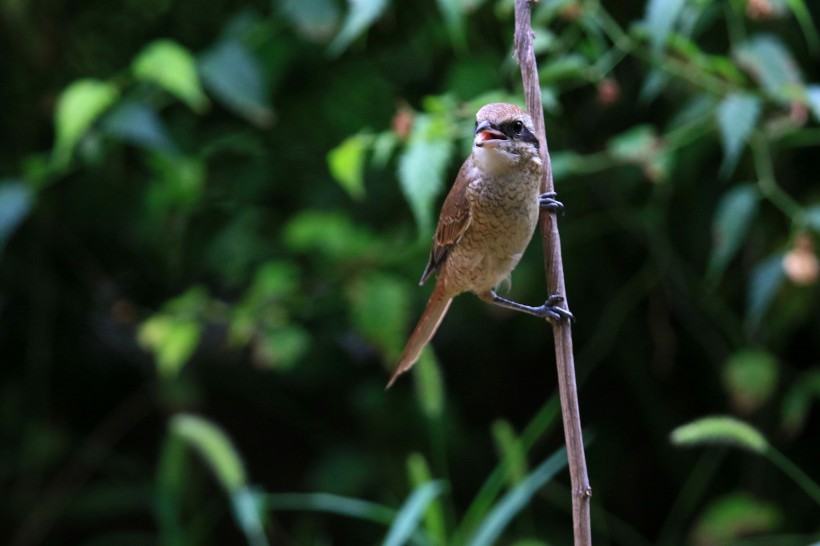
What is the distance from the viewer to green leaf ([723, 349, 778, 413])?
8.89 feet

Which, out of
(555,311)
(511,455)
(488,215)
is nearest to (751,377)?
(511,455)

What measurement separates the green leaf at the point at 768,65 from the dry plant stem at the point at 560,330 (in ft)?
3.61

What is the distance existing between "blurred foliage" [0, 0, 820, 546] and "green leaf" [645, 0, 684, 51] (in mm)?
198

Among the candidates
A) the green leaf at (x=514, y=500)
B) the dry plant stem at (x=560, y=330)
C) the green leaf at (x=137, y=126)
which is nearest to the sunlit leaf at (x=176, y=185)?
the green leaf at (x=137, y=126)

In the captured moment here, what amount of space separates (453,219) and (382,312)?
35.4 inches

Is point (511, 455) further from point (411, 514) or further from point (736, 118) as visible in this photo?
point (736, 118)

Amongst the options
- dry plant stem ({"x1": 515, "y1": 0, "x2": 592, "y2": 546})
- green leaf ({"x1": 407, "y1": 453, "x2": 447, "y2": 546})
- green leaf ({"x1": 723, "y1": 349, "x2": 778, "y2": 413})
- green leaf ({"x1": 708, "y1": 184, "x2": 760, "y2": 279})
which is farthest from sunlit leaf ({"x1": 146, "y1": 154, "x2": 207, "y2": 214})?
dry plant stem ({"x1": 515, "y1": 0, "x2": 592, "y2": 546})

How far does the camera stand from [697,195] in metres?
2.90

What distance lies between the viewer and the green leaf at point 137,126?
2.66 m

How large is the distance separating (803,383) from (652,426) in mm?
587

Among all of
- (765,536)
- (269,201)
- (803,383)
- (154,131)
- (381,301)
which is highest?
(154,131)

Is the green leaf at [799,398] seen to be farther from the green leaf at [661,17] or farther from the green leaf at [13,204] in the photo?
the green leaf at [13,204]

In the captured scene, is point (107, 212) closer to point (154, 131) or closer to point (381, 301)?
point (154, 131)

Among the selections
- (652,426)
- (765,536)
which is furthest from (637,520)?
(765,536)
